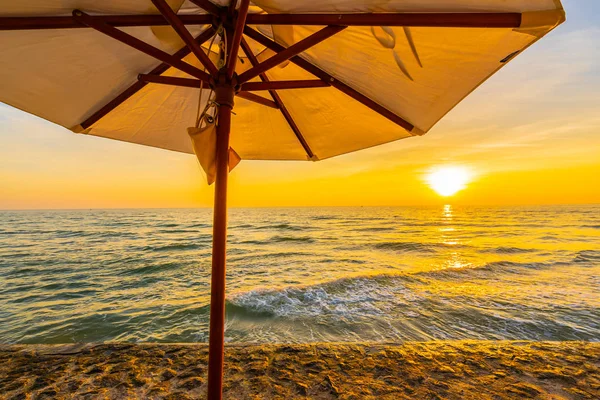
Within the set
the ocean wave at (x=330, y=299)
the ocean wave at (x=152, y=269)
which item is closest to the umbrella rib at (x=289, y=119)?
the ocean wave at (x=330, y=299)

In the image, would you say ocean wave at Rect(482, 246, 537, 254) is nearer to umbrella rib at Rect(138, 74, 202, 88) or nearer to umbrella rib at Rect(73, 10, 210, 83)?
umbrella rib at Rect(138, 74, 202, 88)

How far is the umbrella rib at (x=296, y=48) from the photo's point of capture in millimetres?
1596

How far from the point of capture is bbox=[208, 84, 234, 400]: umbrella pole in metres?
1.58

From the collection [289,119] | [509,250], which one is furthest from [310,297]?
[509,250]

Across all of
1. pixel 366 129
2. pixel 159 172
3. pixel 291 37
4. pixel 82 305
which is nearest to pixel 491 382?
pixel 366 129

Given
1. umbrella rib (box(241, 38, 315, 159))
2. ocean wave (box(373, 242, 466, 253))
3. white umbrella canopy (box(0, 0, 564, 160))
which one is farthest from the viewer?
ocean wave (box(373, 242, 466, 253))

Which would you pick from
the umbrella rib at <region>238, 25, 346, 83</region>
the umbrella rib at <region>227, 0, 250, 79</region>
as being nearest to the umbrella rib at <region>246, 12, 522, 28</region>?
the umbrella rib at <region>238, 25, 346, 83</region>

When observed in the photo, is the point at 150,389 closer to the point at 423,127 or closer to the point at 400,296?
the point at 423,127

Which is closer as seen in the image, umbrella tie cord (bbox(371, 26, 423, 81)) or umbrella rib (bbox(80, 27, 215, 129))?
umbrella tie cord (bbox(371, 26, 423, 81))

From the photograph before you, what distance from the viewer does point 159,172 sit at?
34625mm

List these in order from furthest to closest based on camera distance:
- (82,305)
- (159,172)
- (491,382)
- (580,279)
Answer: (159,172)
(580,279)
(82,305)
(491,382)

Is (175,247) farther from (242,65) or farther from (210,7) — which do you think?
(210,7)

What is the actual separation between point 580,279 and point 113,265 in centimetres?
1727

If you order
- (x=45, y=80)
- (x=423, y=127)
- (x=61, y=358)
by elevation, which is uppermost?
(x=45, y=80)
